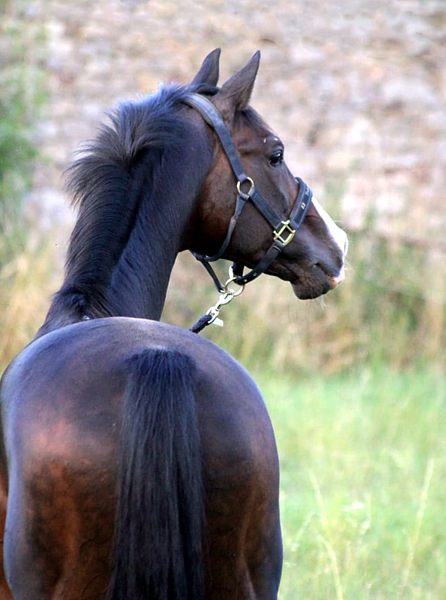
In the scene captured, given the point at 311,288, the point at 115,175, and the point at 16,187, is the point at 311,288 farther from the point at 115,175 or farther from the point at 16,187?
the point at 16,187

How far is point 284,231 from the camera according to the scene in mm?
2984

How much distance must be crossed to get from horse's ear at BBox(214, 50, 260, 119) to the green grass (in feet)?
5.35

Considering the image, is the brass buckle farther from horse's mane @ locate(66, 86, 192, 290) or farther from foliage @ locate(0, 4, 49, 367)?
foliage @ locate(0, 4, 49, 367)

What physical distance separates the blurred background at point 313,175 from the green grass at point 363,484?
3 centimetres

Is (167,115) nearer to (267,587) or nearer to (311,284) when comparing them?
(311,284)

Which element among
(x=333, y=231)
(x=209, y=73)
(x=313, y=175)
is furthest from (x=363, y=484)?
(x=313, y=175)

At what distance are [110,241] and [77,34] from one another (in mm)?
6846

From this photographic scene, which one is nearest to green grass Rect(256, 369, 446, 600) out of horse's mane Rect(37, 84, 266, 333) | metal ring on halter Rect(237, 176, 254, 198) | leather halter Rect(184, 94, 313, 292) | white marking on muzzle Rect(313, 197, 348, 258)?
white marking on muzzle Rect(313, 197, 348, 258)

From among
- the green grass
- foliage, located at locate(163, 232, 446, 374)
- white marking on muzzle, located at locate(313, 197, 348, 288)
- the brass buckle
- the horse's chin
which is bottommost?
foliage, located at locate(163, 232, 446, 374)

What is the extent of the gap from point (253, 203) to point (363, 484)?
9.61 ft

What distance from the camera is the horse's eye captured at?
9.62ft

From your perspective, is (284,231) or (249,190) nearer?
(249,190)

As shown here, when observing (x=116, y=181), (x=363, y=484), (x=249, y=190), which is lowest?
(x=363, y=484)

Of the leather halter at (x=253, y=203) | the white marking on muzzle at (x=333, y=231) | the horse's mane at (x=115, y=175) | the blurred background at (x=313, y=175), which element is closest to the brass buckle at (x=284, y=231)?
the leather halter at (x=253, y=203)
